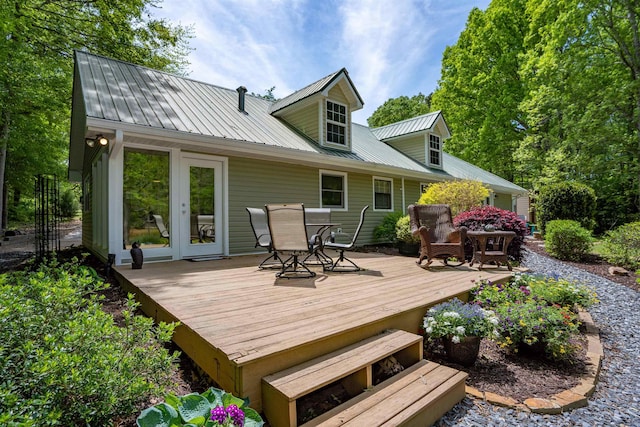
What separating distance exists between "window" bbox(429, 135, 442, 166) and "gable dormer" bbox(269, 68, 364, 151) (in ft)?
14.0

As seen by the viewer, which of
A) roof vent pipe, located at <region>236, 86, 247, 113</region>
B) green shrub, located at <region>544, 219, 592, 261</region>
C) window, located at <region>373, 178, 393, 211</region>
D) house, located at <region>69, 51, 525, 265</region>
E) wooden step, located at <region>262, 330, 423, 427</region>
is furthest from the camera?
window, located at <region>373, 178, 393, 211</region>

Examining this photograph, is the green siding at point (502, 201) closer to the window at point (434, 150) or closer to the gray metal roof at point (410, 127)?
the window at point (434, 150)

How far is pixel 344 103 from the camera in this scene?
32.2ft

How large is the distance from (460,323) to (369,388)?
3.69 ft

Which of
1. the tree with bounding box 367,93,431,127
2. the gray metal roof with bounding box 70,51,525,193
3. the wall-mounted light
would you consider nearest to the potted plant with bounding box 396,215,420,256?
the gray metal roof with bounding box 70,51,525,193

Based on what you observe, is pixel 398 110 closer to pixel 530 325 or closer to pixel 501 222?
pixel 501 222

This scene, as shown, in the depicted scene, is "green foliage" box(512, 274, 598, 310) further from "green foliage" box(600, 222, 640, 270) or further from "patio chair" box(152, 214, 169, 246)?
"patio chair" box(152, 214, 169, 246)

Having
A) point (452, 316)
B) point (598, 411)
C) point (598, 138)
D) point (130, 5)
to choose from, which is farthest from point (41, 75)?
point (598, 138)

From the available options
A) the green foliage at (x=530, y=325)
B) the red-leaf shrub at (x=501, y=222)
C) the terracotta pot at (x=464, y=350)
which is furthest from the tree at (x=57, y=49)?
the green foliage at (x=530, y=325)

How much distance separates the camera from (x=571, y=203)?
10398 millimetres

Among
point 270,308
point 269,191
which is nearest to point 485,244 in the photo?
point 270,308

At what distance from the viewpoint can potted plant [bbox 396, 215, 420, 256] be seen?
833cm

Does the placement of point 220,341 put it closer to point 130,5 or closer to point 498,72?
point 130,5

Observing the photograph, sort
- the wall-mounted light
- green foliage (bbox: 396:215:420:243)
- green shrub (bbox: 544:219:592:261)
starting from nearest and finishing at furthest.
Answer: the wall-mounted light
green shrub (bbox: 544:219:592:261)
green foliage (bbox: 396:215:420:243)
